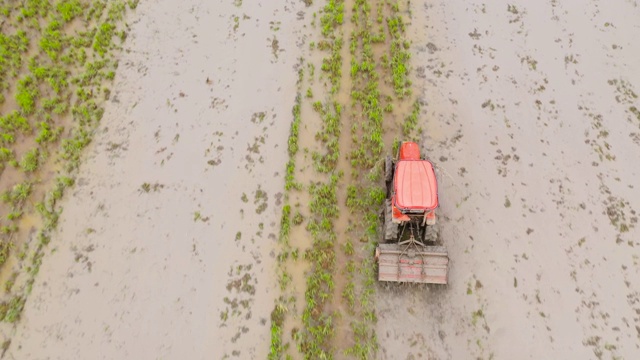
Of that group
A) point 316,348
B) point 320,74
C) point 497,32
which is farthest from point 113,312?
point 497,32

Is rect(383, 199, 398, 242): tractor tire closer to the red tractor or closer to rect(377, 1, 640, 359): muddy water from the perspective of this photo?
the red tractor

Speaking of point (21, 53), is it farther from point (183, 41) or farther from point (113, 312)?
point (113, 312)

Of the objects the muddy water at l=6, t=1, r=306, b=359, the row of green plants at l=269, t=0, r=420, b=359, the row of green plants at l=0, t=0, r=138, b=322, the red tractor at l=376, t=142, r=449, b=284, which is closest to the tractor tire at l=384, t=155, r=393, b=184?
the row of green plants at l=269, t=0, r=420, b=359

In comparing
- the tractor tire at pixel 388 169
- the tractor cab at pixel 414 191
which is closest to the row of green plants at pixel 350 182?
the tractor tire at pixel 388 169

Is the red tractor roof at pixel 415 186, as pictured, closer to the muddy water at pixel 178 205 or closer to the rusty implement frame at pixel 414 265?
the rusty implement frame at pixel 414 265

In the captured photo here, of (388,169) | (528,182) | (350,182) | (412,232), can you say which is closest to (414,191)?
(412,232)

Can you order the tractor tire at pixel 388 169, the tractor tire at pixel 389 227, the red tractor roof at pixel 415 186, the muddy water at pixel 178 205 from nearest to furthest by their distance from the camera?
the red tractor roof at pixel 415 186, the muddy water at pixel 178 205, the tractor tire at pixel 389 227, the tractor tire at pixel 388 169
